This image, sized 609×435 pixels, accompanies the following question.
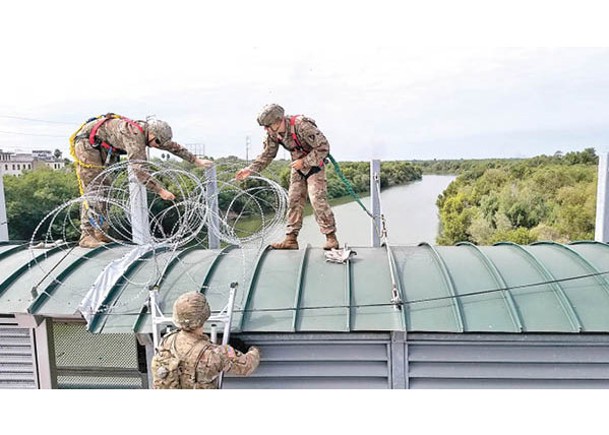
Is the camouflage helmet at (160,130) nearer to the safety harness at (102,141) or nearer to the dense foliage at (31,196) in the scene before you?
the safety harness at (102,141)

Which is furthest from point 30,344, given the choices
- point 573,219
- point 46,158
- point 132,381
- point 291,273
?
point 573,219

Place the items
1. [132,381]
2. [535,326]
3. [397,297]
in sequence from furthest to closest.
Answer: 1. [132,381]
2. [397,297]
3. [535,326]

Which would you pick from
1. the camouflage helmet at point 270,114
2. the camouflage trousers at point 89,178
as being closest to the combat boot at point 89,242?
the camouflage trousers at point 89,178

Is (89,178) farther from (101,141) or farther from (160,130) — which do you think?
(160,130)

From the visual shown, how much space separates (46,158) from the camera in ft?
44.7

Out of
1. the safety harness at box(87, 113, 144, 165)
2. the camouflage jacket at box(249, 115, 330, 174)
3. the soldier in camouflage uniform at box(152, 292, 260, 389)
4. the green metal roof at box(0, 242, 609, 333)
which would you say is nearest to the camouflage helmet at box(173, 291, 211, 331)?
the soldier in camouflage uniform at box(152, 292, 260, 389)

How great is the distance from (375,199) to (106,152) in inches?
168

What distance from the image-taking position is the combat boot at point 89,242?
6590mm

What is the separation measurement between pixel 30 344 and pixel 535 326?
560cm

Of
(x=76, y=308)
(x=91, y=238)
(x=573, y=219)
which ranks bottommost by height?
(x=573, y=219)

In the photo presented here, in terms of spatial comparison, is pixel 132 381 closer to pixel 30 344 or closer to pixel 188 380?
pixel 30 344

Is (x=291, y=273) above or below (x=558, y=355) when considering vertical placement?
above

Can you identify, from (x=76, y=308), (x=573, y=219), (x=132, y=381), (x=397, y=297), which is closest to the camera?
(x=397, y=297)

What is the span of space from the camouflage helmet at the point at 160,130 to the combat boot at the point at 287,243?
7.00 feet
